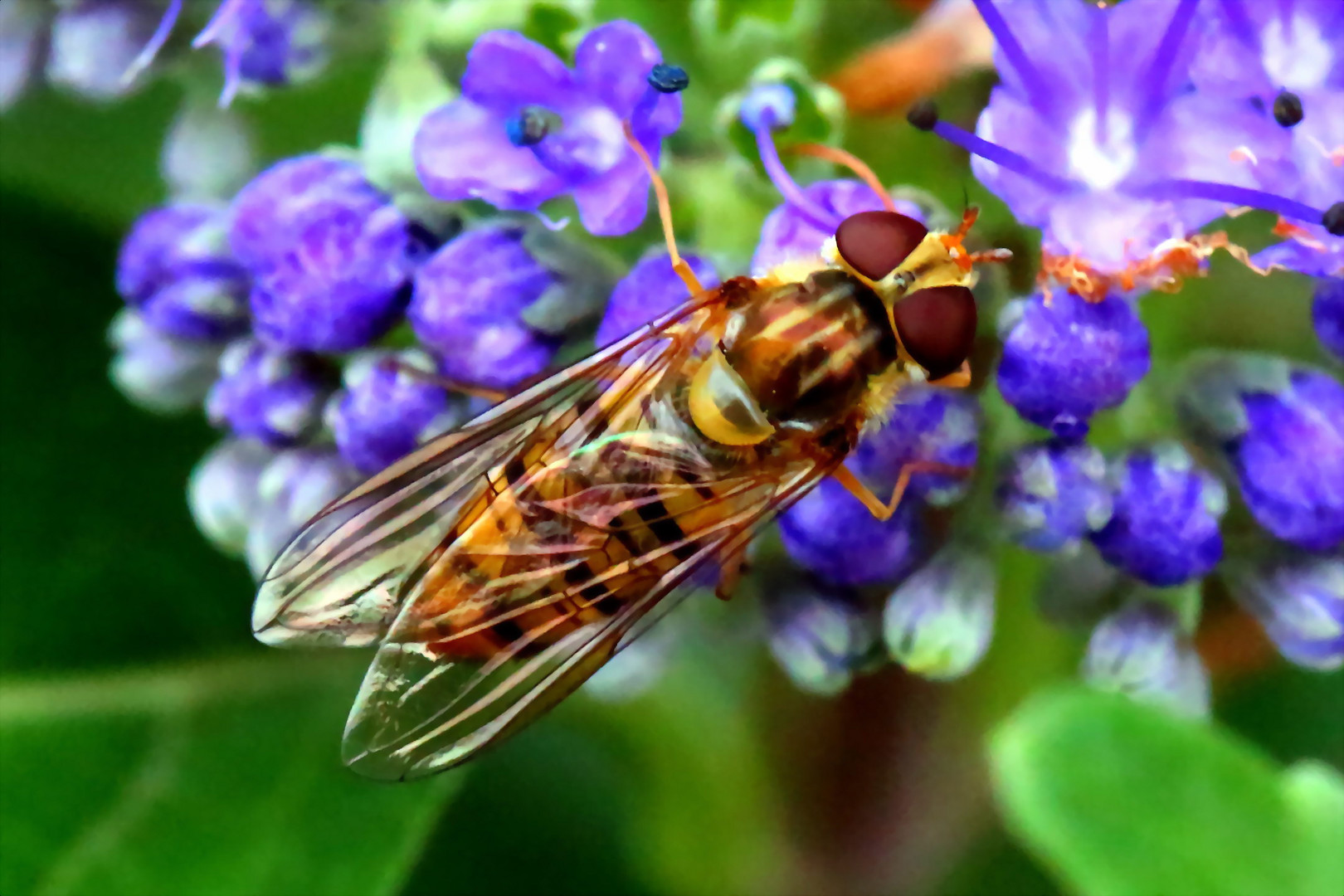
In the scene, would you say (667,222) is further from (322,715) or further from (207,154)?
(322,715)

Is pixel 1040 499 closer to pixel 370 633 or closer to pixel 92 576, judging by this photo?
pixel 370 633

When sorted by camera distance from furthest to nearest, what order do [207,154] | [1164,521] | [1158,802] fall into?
1. [207,154]
2. [1164,521]
3. [1158,802]

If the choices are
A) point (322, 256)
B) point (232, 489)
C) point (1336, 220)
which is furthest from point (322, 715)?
point (1336, 220)

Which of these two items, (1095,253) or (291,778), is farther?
(291,778)

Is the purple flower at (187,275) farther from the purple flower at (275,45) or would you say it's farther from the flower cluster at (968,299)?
the purple flower at (275,45)

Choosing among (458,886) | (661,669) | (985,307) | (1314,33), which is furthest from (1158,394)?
(458,886)

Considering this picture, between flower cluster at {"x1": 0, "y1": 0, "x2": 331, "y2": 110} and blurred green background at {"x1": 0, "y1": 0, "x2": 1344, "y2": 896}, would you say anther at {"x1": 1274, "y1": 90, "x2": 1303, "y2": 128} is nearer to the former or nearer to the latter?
blurred green background at {"x1": 0, "y1": 0, "x2": 1344, "y2": 896}

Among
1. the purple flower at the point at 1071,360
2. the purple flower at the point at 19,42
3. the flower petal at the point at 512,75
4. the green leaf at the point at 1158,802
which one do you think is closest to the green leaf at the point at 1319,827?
the green leaf at the point at 1158,802
